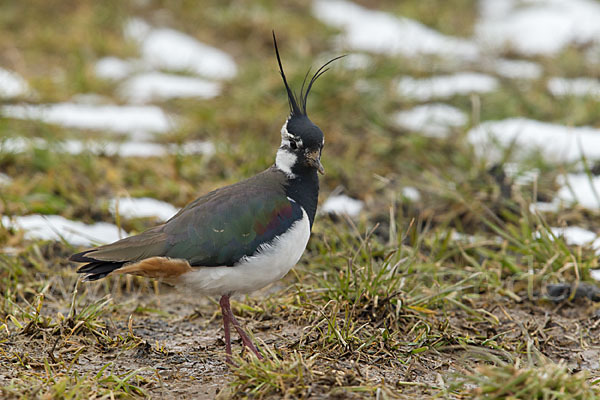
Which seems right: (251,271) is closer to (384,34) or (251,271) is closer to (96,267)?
(96,267)

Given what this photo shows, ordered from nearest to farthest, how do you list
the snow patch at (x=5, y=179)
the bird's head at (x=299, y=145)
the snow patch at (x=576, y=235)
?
the bird's head at (x=299, y=145)
the snow patch at (x=576, y=235)
the snow patch at (x=5, y=179)

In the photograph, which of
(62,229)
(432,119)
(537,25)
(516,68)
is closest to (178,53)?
(432,119)

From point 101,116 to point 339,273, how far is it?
3868 mm

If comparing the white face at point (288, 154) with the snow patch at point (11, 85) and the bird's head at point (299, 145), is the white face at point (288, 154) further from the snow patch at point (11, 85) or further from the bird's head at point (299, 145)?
the snow patch at point (11, 85)

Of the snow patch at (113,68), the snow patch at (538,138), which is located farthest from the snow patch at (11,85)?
the snow patch at (538,138)

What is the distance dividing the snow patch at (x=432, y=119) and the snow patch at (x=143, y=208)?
98.4 inches

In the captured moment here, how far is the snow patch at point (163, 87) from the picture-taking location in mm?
7664

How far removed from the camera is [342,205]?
18.1ft

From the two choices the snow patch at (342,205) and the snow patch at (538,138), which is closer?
the snow patch at (342,205)

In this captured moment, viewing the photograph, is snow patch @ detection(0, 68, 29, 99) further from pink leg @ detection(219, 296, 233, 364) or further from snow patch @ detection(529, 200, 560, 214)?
snow patch @ detection(529, 200, 560, 214)

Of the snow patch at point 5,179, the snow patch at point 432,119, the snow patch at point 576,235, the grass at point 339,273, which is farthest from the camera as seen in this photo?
the snow patch at point 432,119

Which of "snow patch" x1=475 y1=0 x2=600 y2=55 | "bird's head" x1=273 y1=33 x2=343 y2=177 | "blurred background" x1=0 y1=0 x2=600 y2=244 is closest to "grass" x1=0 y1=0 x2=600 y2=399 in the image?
"blurred background" x1=0 y1=0 x2=600 y2=244

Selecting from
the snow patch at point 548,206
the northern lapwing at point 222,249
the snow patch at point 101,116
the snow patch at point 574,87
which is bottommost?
the snow patch at point 101,116

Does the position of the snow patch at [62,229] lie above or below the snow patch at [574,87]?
below
